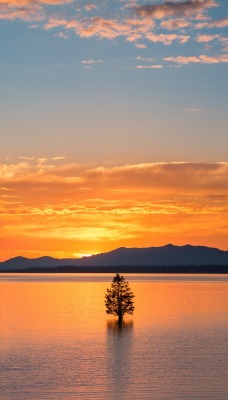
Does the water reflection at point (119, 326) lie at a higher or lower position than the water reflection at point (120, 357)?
higher

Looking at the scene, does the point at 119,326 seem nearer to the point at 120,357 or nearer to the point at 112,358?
the point at 120,357

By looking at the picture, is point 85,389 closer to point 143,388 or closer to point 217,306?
point 143,388

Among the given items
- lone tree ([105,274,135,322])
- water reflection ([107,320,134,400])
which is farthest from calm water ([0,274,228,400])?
lone tree ([105,274,135,322])

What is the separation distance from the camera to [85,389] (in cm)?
5222

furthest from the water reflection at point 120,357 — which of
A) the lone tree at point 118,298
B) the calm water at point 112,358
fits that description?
the lone tree at point 118,298

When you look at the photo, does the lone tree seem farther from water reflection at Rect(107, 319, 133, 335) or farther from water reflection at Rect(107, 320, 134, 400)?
water reflection at Rect(107, 320, 134, 400)

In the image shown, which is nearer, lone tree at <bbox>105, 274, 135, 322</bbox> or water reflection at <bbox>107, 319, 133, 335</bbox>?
water reflection at <bbox>107, 319, 133, 335</bbox>

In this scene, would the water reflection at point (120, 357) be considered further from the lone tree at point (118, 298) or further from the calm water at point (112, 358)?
the lone tree at point (118, 298)

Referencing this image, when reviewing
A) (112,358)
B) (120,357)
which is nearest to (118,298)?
(120,357)

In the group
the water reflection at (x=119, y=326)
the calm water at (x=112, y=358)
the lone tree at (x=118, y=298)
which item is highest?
the lone tree at (x=118, y=298)

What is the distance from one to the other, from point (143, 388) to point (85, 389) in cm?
466

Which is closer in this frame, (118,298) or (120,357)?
(120,357)

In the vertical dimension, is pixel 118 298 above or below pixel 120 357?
above

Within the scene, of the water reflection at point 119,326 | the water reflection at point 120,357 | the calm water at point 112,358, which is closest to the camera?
the calm water at point 112,358
